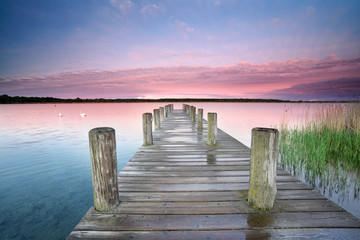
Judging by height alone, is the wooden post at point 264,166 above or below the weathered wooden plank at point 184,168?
above

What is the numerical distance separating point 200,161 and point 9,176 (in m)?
6.71

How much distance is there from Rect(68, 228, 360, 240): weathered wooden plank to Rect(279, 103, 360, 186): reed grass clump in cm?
357

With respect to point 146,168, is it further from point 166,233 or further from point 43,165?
point 43,165

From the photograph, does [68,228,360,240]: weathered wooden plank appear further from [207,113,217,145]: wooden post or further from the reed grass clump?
[207,113,217,145]: wooden post

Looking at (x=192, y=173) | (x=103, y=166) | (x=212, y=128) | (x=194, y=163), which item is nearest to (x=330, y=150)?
(x=212, y=128)

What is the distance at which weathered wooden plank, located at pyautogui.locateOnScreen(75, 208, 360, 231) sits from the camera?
2064 mm

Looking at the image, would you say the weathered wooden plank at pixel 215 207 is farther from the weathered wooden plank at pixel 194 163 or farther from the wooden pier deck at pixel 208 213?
the weathered wooden plank at pixel 194 163

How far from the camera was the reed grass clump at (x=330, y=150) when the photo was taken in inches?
208

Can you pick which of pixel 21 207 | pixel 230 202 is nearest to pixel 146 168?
pixel 230 202

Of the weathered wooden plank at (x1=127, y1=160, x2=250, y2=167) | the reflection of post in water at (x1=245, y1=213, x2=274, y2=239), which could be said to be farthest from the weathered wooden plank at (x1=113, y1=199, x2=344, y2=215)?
the weathered wooden plank at (x1=127, y1=160, x2=250, y2=167)

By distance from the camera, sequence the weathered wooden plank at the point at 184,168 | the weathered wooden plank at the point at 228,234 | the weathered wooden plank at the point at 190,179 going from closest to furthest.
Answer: the weathered wooden plank at the point at 228,234
the weathered wooden plank at the point at 190,179
the weathered wooden plank at the point at 184,168

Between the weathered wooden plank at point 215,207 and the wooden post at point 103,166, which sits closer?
the wooden post at point 103,166

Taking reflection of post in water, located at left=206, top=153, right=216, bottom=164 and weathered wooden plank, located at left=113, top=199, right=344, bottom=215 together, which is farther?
reflection of post in water, located at left=206, top=153, right=216, bottom=164

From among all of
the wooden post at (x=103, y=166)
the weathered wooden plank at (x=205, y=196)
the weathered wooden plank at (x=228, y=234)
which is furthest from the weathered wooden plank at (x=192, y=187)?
the weathered wooden plank at (x=228, y=234)
